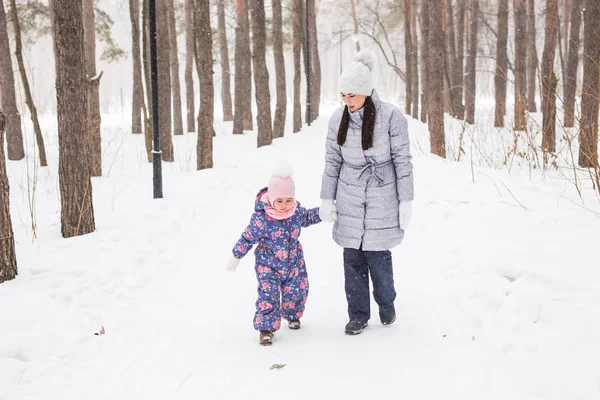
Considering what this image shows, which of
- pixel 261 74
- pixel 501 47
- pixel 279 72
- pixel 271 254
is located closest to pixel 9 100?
pixel 261 74

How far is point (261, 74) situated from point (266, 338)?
1230cm

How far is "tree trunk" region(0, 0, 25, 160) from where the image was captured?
11.8m

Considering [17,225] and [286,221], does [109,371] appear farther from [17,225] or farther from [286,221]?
[17,225]

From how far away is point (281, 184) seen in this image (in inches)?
137

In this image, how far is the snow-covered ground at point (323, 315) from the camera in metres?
2.95

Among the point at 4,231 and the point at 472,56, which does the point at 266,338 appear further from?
the point at 472,56

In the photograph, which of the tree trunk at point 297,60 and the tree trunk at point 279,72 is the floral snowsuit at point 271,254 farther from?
the tree trunk at point 297,60

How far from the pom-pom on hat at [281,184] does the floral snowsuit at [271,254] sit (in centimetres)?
15

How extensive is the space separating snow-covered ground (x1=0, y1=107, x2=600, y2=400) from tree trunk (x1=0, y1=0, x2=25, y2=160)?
7460 mm

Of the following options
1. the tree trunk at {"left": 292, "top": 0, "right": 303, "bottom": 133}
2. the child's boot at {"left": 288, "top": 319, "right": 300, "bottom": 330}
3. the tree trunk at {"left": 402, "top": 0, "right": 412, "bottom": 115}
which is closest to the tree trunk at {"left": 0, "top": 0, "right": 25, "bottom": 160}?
the tree trunk at {"left": 292, "top": 0, "right": 303, "bottom": 133}

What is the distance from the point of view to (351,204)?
3.62 metres

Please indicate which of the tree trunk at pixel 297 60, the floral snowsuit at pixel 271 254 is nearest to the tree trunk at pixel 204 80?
the floral snowsuit at pixel 271 254

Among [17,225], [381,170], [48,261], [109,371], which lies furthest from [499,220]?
[17,225]

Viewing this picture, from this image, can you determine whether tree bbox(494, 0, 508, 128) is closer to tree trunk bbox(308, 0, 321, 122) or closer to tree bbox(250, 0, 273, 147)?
tree bbox(250, 0, 273, 147)
